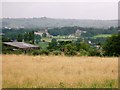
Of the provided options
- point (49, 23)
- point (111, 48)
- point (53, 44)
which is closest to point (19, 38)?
point (53, 44)

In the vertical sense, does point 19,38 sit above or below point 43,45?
above

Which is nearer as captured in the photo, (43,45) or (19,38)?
(43,45)

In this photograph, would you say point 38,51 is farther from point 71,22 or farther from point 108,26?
point 71,22

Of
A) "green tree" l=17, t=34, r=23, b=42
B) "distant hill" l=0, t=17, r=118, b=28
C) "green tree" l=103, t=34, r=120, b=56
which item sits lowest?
"green tree" l=103, t=34, r=120, b=56

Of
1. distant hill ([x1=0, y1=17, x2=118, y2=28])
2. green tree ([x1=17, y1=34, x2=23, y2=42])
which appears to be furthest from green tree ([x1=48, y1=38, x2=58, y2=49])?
green tree ([x1=17, y1=34, x2=23, y2=42])

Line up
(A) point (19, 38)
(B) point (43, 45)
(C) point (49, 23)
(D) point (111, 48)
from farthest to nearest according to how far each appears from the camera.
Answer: (D) point (111, 48) < (C) point (49, 23) < (A) point (19, 38) < (B) point (43, 45)

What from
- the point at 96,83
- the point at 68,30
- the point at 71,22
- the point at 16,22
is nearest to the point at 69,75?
the point at 96,83

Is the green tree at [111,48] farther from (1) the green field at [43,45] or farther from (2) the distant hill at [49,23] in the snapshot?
(1) the green field at [43,45]

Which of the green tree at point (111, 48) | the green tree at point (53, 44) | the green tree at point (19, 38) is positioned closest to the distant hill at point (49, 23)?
the green tree at point (19, 38)

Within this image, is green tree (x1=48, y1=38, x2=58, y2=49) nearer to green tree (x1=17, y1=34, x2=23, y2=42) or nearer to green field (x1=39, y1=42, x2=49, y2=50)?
green field (x1=39, y1=42, x2=49, y2=50)

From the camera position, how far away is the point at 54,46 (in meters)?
19.4

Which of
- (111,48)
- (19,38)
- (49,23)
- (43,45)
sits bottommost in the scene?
(111,48)

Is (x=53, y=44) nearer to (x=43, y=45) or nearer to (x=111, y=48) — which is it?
(x=43, y=45)

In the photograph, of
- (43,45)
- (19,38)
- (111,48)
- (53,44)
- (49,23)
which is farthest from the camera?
(111,48)
